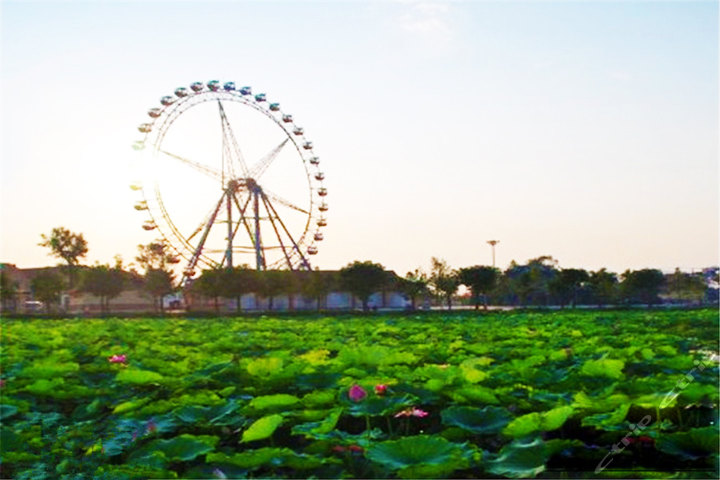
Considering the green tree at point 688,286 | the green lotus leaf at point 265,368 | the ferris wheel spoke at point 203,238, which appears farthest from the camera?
the green tree at point 688,286

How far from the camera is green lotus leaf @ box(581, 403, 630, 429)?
2551mm

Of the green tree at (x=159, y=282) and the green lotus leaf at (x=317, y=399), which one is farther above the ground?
the green tree at (x=159, y=282)

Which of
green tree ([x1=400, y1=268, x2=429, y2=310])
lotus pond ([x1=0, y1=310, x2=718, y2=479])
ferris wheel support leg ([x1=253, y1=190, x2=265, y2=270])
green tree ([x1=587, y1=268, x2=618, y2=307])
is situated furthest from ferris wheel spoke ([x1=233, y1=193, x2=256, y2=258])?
lotus pond ([x1=0, y1=310, x2=718, y2=479])

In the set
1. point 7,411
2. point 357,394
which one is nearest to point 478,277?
point 7,411

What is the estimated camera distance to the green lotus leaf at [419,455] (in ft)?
6.97

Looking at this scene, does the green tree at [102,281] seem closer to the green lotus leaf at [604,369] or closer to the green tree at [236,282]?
the green tree at [236,282]

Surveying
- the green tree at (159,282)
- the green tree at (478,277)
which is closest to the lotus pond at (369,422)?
the green tree at (159,282)

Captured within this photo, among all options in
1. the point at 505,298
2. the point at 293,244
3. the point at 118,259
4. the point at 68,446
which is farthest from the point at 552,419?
the point at 505,298

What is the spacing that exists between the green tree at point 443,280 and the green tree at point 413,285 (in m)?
0.70

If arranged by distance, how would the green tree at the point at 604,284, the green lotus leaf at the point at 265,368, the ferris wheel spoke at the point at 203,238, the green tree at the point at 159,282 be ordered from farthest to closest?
the green tree at the point at 604,284, the green tree at the point at 159,282, the ferris wheel spoke at the point at 203,238, the green lotus leaf at the point at 265,368

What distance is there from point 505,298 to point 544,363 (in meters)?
41.2

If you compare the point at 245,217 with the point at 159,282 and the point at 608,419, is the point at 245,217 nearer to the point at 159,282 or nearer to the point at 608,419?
the point at 159,282

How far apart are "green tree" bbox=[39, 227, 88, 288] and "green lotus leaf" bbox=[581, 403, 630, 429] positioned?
29356mm

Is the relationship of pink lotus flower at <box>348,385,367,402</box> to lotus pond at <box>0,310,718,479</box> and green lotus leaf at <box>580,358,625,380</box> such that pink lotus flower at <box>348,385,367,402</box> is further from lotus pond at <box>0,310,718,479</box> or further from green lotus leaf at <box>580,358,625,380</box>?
green lotus leaf at <box>580,358,625,380</box>
